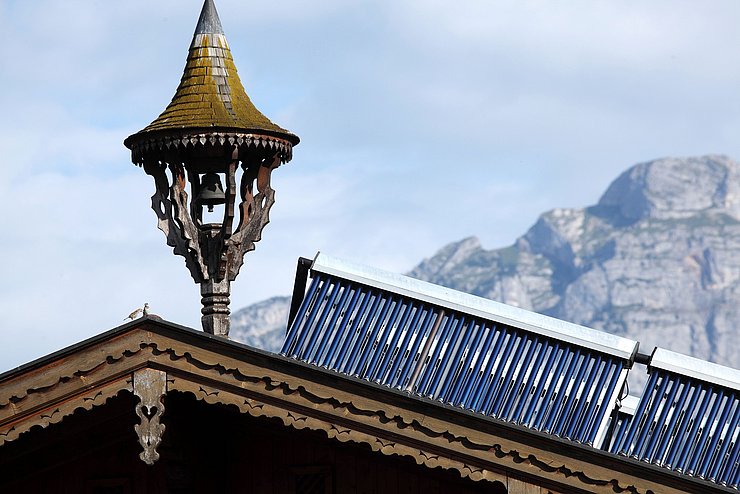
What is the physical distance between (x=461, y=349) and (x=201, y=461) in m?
3.57

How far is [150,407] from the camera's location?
650 inches

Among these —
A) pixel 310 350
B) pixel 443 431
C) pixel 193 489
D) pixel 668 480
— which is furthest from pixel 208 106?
pixel 668 480

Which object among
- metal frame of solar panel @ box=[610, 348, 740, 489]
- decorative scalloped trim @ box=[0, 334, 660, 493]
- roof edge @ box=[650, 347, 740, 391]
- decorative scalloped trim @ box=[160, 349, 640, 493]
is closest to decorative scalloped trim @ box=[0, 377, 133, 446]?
decorative scalloped trim @ box=[0, 334, 660, 493]

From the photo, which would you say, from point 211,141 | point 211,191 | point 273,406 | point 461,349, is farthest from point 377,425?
point 211,191

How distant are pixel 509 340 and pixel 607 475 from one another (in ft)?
9.98

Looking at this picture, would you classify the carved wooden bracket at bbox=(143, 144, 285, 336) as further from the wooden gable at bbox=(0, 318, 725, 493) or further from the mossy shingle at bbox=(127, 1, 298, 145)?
the wooden gable at bbox=(0, 318, 725, 493)

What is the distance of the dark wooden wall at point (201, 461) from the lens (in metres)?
18.2

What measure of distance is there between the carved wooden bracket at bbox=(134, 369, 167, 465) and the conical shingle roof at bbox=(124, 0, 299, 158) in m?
5.47

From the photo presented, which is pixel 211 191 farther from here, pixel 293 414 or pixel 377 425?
pixel 377 425

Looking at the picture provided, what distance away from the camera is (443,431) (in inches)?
630

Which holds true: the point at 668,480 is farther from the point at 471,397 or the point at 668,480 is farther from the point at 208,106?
the point at 208,106

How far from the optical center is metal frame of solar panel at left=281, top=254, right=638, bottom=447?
1794 cm

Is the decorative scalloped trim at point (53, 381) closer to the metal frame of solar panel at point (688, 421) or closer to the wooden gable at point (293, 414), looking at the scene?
the wooden gable at point (293, 414)

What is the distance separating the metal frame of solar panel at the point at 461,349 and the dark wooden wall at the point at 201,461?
0.99 meters
